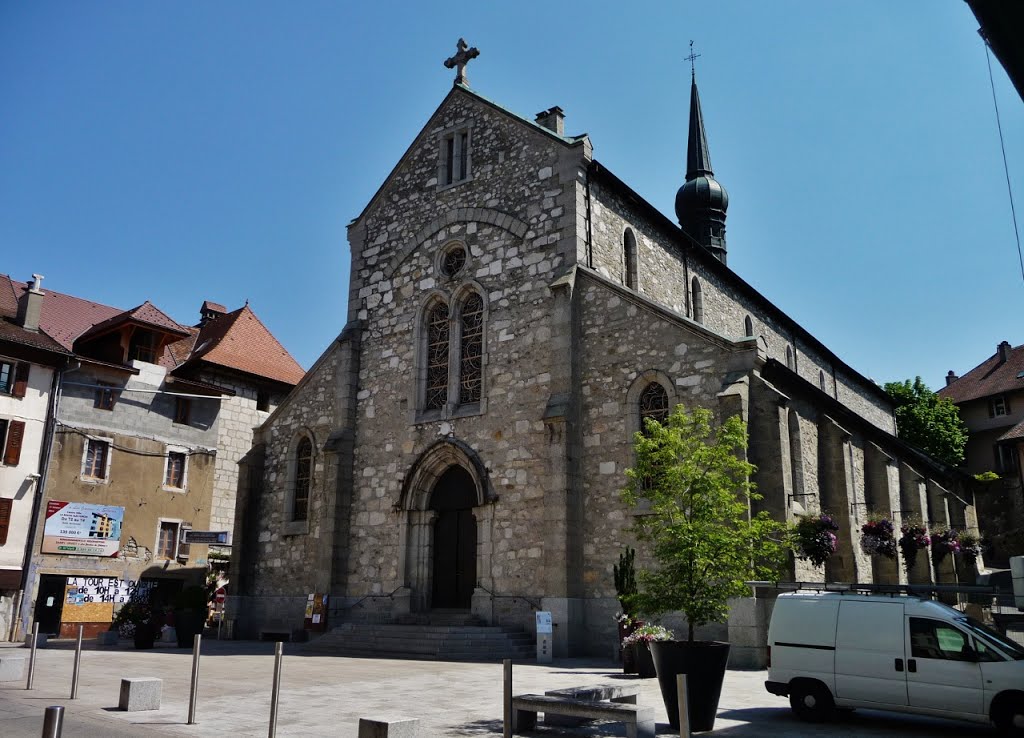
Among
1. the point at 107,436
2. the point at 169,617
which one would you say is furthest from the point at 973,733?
the point at 107,436

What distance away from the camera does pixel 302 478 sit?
963 inches

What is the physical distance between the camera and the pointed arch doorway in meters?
20.7

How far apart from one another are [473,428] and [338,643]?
6.02m

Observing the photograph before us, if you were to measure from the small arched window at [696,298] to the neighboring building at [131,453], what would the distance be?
17.7 m

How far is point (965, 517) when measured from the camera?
31109mm

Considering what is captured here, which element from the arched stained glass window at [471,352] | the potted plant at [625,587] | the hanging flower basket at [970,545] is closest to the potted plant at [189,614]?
the arched stained glass window at [471,352]

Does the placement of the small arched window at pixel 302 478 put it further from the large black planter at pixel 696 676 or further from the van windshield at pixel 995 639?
the van windshield at pixel 995 639

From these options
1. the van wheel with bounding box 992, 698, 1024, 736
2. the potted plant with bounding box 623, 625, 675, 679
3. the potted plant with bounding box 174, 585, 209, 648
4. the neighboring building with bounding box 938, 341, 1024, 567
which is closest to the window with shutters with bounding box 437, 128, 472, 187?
the potted plant with bounding box 174, 585, 209, 648

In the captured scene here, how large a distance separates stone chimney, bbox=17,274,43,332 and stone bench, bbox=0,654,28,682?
18.2 meters

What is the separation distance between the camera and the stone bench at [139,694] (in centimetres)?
1009

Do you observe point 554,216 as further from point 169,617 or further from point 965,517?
point 965,517

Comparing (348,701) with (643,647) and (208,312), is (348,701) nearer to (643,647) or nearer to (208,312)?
(643,647)

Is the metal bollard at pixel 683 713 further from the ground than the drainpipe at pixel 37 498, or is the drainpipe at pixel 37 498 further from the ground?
the drainpipe at pixel 37 498

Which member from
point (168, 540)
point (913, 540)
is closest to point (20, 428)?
point (168, 540)
